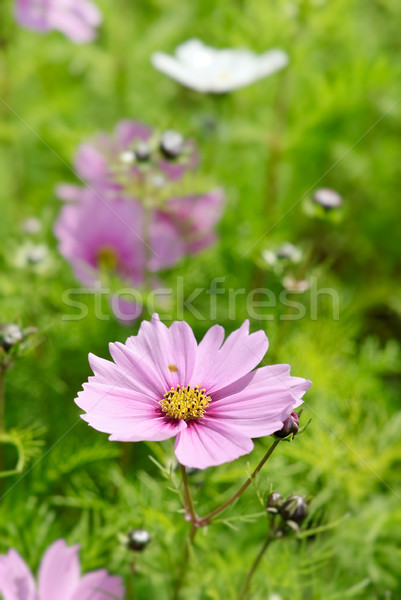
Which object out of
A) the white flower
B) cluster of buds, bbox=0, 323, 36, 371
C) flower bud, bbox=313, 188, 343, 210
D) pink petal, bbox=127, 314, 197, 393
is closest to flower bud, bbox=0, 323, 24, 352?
cluster of buds, bbox=0, 323, 36, 371

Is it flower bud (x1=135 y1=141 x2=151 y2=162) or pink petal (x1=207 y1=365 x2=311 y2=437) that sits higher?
flower bud (x1=135 y1=141 x2=151 y2=162)

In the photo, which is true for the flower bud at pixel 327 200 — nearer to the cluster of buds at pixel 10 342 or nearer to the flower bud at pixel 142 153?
the flower bud at pixel 142 153

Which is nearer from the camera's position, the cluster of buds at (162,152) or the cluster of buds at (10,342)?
the cluster of buds at (10,342)

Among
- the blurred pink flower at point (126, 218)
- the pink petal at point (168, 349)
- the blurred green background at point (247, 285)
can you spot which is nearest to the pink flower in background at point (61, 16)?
the blurred green background at point (247, 285)

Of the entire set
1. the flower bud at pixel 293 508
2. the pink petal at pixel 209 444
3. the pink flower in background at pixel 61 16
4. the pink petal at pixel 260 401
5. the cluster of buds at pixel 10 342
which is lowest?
the flower bud at pixel 293 508

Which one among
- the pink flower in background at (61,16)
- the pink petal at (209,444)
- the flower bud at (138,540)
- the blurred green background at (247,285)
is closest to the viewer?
the pink petal at (209,444)

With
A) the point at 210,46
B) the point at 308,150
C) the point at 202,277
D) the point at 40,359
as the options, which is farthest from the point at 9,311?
the point at 210,46

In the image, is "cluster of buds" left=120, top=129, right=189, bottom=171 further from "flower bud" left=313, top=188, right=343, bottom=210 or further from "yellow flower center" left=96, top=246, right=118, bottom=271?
"yellow flower center" left=96, top=246, right=118, bottom=271
